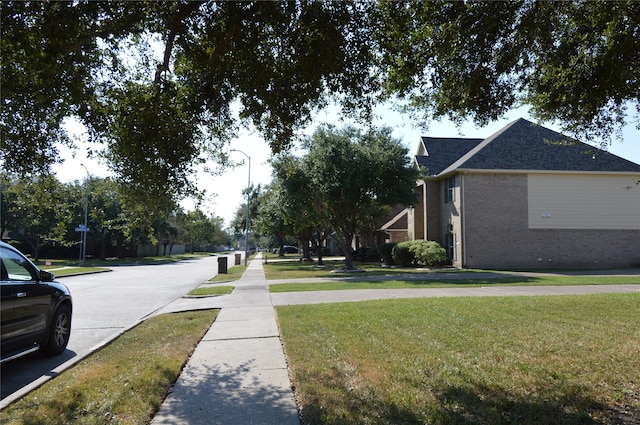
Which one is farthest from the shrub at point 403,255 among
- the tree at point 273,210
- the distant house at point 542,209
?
the tree at point 273,210

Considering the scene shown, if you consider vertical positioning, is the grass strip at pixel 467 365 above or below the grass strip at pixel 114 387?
above

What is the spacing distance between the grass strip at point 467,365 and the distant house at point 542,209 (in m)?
18.8

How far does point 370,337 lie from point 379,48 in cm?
462

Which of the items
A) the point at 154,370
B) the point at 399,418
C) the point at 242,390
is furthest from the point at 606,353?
the point at 154,370

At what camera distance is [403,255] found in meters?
31.4

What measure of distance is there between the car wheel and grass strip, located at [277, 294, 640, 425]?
3.72 m

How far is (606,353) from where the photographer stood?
661cm

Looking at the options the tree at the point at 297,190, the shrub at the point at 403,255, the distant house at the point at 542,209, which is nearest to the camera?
the tree at the point at 297,190

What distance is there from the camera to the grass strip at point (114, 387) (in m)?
4.55

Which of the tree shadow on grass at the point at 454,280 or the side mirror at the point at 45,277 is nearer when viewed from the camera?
the side mirror at the point at 45,277

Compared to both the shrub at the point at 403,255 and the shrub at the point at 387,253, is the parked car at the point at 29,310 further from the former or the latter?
the shrub at the point at 387,253

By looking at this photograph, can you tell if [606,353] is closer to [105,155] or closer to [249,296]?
[105,155]

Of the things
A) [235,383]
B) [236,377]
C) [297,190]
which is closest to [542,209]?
[297,190]

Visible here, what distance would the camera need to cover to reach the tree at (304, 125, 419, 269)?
24.9 meters
